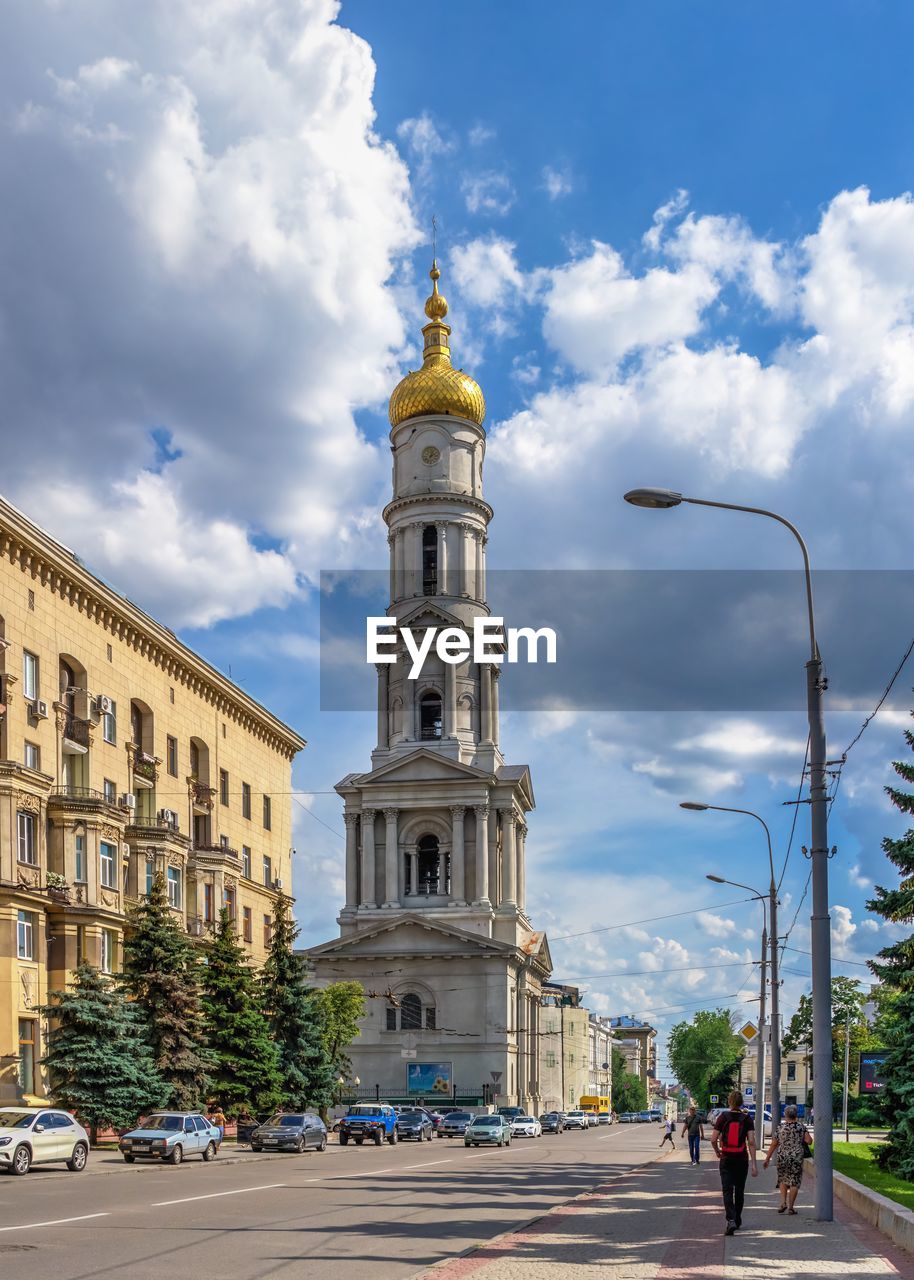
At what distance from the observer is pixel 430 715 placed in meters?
100

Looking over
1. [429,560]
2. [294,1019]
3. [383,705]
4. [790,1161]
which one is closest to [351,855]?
[383,705]

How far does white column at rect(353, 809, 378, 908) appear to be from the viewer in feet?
318

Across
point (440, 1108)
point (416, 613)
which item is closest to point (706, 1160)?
point (440, 1108)

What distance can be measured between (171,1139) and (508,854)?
62725mm

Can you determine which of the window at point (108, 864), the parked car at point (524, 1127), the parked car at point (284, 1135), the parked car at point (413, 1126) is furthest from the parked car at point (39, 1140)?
the parked car at point (524, 1127)

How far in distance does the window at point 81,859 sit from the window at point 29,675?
4.73 metres

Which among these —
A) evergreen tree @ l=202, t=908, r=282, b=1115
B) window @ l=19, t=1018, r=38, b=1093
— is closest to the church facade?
evergreen tree @ l=202, t=908, r=282, b=1115

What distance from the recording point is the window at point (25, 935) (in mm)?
42500

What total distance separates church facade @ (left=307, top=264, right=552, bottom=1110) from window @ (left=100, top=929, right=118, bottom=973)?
4525 cm

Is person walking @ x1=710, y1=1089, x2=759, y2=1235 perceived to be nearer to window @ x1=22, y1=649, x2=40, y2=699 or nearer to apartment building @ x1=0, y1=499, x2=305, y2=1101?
apartment building @ x1=0, y1=499, x2=305, y2=1101

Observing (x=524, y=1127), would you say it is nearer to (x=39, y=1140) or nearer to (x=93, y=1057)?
(x=93, y=1057)

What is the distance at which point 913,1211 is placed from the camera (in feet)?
61.9

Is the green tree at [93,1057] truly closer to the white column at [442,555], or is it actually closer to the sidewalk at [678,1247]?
the sidewalk at [678,1247]

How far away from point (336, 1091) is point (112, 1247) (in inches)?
1867
